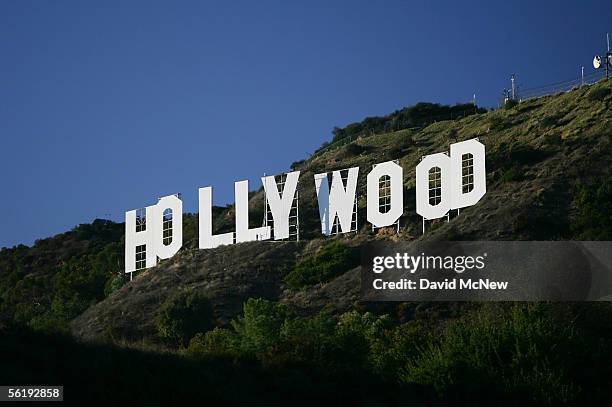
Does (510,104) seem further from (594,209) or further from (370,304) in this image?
(370,304)

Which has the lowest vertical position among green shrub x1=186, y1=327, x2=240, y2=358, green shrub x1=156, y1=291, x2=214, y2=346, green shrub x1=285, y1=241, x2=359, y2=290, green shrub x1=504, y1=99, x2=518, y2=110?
green shrub x1=186, y1=327, x2=240, y2=358

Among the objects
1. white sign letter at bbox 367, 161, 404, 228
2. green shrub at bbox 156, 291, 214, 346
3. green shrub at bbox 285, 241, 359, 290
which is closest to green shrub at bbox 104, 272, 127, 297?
green shrub at bbox 156, 291, 214, 346

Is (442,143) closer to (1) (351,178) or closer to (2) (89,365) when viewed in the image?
(1) (351,178)

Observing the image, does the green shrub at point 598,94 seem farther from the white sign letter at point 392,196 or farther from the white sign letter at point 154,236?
the white sign letter at point 154,236

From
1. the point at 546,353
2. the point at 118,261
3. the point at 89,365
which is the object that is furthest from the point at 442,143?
the point at 89,365

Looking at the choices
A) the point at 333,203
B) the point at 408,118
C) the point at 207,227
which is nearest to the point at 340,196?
the point at 333,203

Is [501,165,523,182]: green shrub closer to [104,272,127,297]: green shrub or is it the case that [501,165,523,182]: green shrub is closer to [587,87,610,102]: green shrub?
[587,87,610,102]: green shrub
